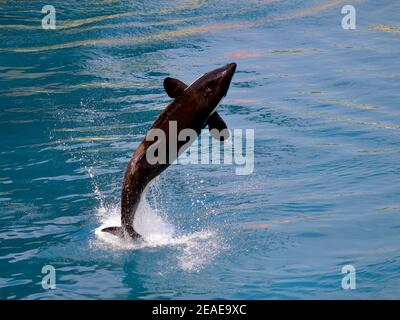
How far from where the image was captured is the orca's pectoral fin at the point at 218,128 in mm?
5684

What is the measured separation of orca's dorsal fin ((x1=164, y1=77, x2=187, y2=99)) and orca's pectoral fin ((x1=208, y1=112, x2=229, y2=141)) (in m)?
0.26

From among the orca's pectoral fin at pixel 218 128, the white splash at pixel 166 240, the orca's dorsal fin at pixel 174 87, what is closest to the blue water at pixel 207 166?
the white splash at pixel 166 240

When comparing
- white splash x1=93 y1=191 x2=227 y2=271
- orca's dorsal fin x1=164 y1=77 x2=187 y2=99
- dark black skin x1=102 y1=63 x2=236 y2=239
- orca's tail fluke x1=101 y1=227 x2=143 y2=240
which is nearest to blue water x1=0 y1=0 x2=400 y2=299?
white splash x1=93 y1=191 x2=227 y2=271

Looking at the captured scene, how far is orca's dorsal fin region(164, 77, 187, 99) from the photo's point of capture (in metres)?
5.57

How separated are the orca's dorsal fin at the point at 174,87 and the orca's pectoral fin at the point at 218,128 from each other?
259 mm

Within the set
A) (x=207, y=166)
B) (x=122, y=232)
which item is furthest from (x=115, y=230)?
(x=207, y=166)

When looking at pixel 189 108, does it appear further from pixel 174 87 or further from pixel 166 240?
pixel 166 240

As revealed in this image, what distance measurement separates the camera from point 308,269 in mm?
6062

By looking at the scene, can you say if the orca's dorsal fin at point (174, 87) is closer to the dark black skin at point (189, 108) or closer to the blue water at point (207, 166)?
the dark black skin at point (189, 108)

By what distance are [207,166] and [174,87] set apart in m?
2.43

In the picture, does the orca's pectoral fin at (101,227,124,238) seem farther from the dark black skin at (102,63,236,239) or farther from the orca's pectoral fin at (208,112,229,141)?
the orca's pectoral fin at (208,112,229,141)

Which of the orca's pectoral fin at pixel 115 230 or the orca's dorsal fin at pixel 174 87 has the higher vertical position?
the orca's dorsal fin at pixel 174 87

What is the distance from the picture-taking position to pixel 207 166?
798 centimetres

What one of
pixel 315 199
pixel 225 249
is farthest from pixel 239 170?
pixel 225 249
